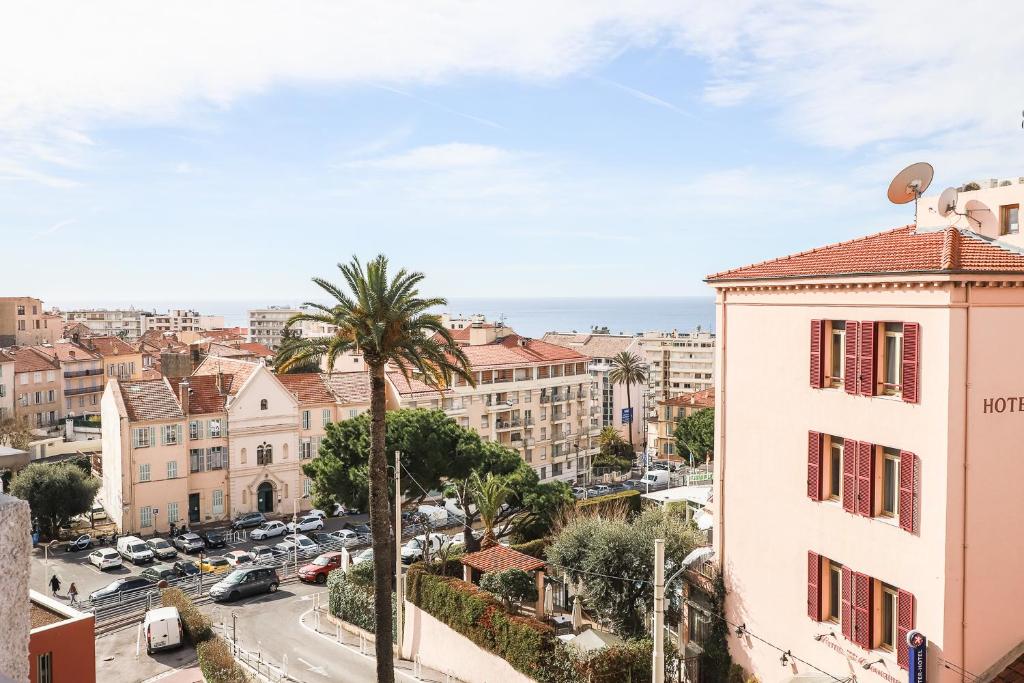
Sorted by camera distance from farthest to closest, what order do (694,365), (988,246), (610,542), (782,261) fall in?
(694,365)
(610,542)
(782,261)
(988,246)

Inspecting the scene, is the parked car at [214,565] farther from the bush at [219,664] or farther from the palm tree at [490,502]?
the palm tree at [490,502]

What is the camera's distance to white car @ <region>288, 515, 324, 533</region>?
60388mm

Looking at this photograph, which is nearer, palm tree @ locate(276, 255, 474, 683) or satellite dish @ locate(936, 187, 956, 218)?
satellite dish @ locate(936, 187, 956, 218)

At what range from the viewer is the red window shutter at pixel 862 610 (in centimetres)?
2070

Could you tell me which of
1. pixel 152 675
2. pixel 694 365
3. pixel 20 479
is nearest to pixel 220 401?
pixel 20 479

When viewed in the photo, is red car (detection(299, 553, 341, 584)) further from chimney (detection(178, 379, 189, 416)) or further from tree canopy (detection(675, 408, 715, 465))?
tree canopy (detection(675, 408, 715, 465))

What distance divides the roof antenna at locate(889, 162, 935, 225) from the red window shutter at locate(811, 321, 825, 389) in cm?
493

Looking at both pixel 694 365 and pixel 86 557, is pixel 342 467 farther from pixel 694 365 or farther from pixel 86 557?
pixel 694 365

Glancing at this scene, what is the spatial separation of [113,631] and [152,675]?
7.57 meters

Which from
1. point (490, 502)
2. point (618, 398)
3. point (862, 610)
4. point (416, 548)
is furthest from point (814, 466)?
point (618, 398)

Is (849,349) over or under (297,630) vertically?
over

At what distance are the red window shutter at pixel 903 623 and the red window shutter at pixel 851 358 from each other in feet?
16.7

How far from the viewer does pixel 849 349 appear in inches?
844

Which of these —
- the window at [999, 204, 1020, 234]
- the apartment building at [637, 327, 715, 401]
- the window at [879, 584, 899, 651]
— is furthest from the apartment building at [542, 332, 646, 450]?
the window at [879, 584, 899, 651]
